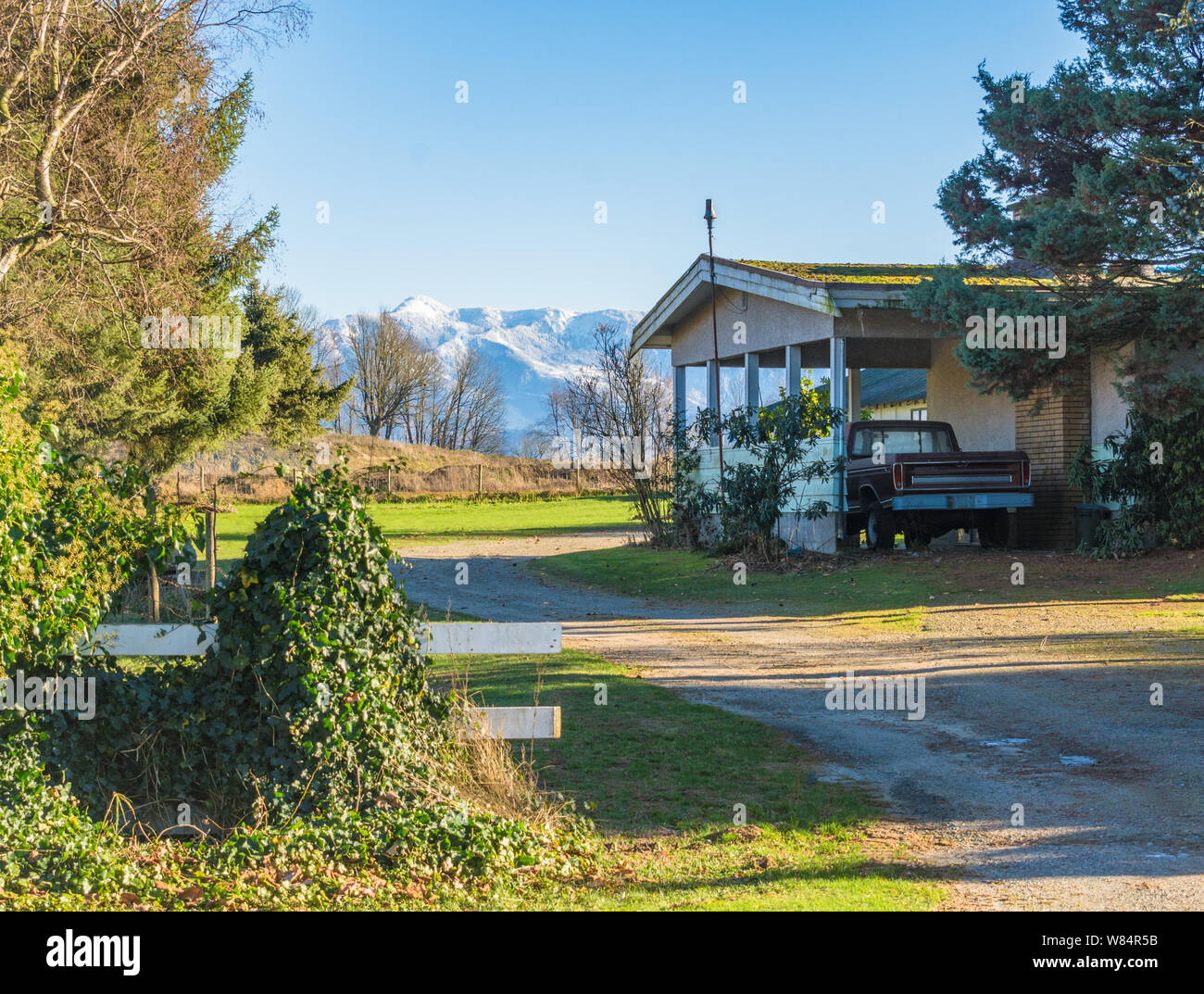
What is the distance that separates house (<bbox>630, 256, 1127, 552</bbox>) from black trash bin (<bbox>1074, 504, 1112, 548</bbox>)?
845 mm

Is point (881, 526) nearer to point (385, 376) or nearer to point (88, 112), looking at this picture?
point (88, 112)

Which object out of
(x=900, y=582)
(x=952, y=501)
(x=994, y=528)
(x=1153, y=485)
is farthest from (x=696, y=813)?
(x=994, y=528)

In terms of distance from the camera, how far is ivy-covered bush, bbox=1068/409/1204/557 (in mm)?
16250

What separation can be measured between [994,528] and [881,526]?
85.2 inches

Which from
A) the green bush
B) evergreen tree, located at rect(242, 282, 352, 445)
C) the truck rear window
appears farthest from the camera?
evergreen tree, located at rect(242, 282, 352, 445)

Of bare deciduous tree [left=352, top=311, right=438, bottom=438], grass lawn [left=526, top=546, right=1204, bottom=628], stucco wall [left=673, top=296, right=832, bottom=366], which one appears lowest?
grass lawn [left=526, top=546, right=1204, bottom=628]

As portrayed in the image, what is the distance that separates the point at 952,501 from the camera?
17.2m

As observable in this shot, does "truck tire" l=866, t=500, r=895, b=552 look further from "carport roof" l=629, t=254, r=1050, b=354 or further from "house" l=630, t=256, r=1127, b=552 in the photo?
"carport roof" l=629, t=254, r=1050, b=354

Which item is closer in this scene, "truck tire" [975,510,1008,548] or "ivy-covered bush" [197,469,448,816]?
"ivy-covered bush" [197,469,448,816]

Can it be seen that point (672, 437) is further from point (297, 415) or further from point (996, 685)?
point (297, 415)

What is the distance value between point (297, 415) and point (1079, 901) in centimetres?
3661

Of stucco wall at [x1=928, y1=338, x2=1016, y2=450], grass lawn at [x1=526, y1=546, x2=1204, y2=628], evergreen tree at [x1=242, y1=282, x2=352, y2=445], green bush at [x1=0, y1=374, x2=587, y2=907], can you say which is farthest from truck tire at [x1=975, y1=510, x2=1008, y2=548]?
evergreen tree at [x1=242, y1=282, x2=352, y2=445]

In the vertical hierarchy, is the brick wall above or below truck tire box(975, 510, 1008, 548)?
above
